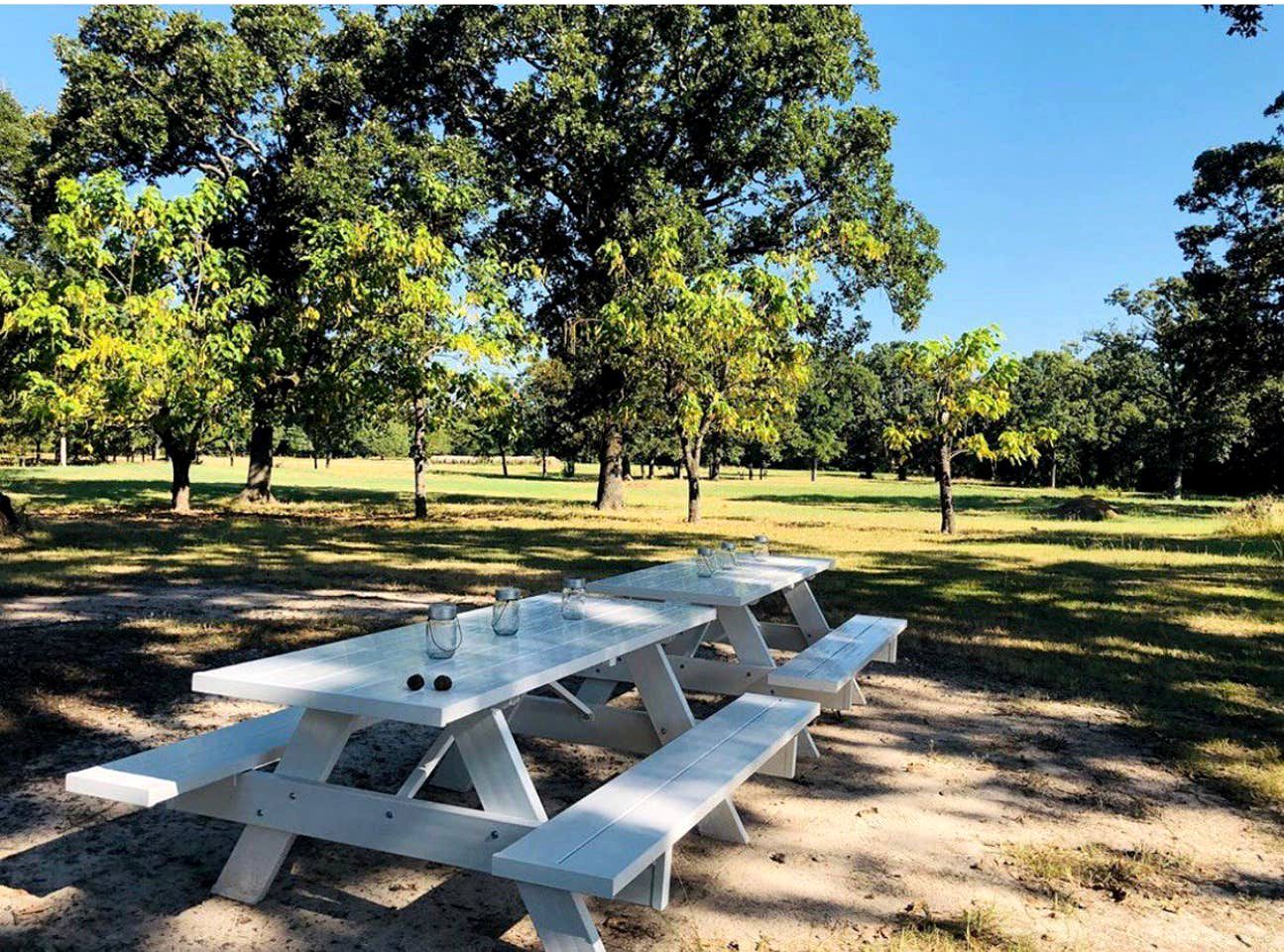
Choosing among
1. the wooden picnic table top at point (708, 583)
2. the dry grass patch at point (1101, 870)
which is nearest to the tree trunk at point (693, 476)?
the wooden picnic table top at point (708, 583)

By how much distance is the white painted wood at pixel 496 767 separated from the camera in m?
2.52

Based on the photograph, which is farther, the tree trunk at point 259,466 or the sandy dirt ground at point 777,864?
the tree trunk at point 259,466

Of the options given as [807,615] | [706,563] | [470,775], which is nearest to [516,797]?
[470,775]

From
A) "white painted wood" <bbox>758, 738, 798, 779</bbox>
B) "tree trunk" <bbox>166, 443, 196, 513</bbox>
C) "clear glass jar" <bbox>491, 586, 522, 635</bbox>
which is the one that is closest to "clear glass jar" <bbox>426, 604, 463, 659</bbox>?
"clear glass jar" <bbox>491, 586, 522, 635</bbox>

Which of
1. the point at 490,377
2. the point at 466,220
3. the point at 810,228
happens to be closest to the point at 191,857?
the point at 490,377

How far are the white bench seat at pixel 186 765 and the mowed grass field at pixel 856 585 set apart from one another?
1.89m

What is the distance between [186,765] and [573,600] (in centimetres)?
161

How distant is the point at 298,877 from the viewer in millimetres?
2953

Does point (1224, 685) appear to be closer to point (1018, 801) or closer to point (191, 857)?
point (1018, 801)

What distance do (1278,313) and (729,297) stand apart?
15.4 metres

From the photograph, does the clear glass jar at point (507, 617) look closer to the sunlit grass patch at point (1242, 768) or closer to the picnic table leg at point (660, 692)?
the picnic table leg at point (660, 692)

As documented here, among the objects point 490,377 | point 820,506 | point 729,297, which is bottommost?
point 820,506

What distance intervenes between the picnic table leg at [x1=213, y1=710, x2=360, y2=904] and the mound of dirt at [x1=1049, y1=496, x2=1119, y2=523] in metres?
25.2

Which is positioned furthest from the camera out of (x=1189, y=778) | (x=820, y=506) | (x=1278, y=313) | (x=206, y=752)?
(x=820, y=506)
